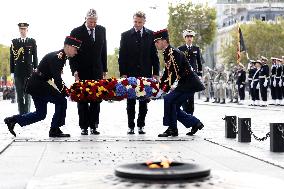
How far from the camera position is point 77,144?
37.6 feet

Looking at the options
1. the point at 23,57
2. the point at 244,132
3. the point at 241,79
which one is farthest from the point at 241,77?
the point at 244,132

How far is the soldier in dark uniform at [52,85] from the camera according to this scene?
12.8 metres

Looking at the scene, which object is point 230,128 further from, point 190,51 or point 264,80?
point 264,80

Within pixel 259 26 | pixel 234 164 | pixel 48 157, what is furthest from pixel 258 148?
pixel 259 26

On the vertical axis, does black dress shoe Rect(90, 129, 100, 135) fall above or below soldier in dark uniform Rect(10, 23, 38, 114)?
below

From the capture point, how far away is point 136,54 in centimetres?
1402

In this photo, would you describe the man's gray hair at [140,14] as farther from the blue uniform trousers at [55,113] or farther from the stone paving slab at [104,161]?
the stone paving slab at [104,161]

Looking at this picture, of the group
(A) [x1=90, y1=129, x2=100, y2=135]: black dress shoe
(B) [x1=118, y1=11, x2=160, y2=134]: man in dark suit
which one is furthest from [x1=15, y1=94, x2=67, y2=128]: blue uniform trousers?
(B) [x1=118, y1=11, x2=160, y2=134]: man in dark suit

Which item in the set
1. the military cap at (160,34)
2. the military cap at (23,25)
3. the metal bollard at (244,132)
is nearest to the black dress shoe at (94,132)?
the military cap at (160,34)

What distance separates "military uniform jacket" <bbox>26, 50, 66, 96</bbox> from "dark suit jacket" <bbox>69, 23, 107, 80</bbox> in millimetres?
901

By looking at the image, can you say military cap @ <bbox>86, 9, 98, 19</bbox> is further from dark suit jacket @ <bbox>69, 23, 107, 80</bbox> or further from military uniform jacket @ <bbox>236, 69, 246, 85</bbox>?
military uniform jacket @ <bbox>236, 69, 246, 85</bbox>

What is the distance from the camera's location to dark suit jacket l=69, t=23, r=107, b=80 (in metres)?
13.9

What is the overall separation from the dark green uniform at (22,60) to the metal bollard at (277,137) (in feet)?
31.5

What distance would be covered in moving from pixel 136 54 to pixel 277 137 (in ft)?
14.7
